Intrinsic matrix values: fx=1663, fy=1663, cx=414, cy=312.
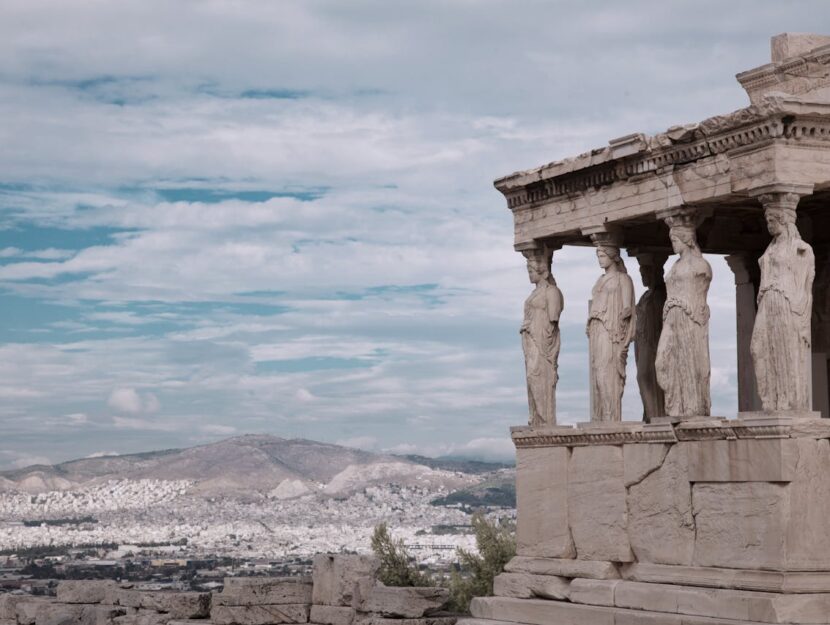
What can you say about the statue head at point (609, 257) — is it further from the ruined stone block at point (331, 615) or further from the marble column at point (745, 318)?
the ruined stone block at point (331, 615)

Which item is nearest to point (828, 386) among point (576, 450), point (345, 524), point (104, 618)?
point (576, 450)

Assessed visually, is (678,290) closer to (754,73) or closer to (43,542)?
(754,73)

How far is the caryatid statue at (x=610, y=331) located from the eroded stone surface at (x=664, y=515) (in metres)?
0.94

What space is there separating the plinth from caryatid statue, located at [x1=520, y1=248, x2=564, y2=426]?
0.29 meters

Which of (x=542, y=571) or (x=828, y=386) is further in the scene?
(x=828, y=386)

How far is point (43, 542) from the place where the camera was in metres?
80.4

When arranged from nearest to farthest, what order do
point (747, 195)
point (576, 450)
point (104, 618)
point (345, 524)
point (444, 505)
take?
point (747, 195), point (576, 450), point (104, 618), point (444, 505), point (345, 524)

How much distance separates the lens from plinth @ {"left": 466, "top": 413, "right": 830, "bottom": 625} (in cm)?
1297

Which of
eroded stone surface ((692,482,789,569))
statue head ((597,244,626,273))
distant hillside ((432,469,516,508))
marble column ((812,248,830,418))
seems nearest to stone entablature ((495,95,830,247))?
statue head ((597,244,626,273))

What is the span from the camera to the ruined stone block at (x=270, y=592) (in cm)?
1783

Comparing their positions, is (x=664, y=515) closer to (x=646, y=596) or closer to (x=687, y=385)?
(x=646, y=596)

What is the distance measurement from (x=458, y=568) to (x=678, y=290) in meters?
21.4

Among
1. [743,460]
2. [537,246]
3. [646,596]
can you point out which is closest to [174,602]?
[537,246]

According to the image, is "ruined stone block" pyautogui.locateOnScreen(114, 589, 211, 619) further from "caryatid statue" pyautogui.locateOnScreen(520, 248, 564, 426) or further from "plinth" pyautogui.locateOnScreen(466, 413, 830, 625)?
"caryatid statue" pyautogui.locateOnScreen(520, 248, 564, 426)
